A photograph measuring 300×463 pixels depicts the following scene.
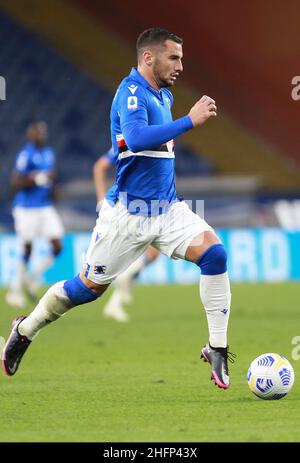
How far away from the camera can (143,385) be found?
734 centimetres

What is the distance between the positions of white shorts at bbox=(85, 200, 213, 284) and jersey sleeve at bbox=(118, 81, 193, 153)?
56 centimetres

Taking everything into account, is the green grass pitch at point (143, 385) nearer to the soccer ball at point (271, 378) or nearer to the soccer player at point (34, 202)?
the soccer ball at point (271, 378)

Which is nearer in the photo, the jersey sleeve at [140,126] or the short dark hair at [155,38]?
the jersey sleeve at [140,126]

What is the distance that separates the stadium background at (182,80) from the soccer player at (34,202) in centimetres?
737

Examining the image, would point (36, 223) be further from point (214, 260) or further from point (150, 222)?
point (214, 260)

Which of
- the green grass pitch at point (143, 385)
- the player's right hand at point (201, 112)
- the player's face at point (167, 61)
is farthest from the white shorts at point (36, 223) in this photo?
the player's right hand at point (201, 112)

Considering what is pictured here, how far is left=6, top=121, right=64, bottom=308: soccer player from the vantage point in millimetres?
15545

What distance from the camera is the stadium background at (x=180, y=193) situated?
6.19m

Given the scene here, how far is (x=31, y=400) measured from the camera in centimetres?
668
